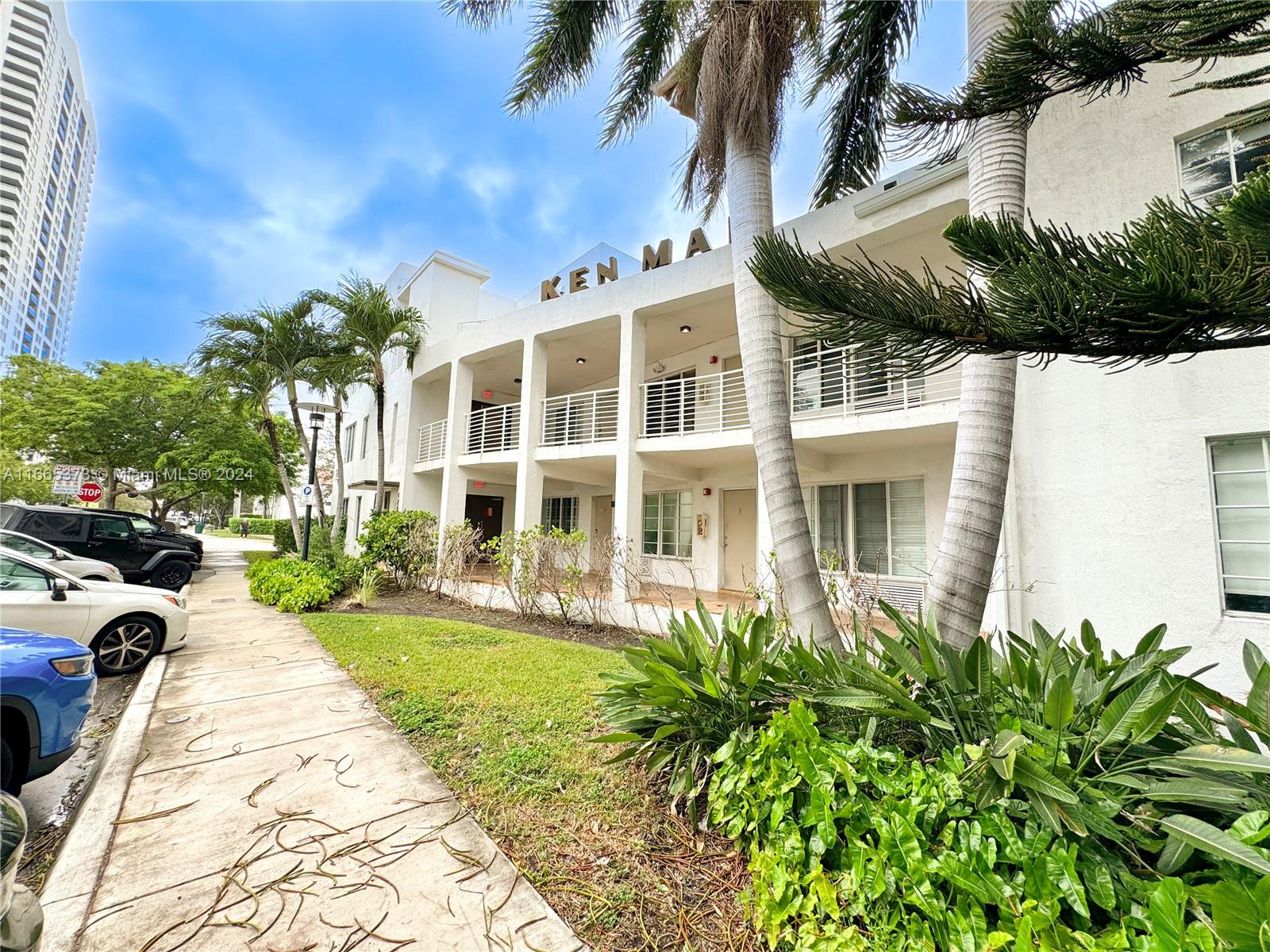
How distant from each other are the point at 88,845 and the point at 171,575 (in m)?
13.7

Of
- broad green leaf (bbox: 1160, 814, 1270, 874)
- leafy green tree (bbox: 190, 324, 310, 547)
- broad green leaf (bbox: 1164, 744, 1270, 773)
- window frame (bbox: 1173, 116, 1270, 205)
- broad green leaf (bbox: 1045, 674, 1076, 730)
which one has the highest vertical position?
leafy green tree (bbox: 190, 324, 310, 547)

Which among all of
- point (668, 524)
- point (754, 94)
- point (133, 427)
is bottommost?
point (668, 524)

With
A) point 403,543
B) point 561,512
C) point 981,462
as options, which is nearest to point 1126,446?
point 981,462

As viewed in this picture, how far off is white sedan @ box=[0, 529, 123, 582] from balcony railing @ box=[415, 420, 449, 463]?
7351 millimetres

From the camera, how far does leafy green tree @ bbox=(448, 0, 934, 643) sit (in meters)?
4.60

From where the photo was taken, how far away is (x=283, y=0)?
16.7ft

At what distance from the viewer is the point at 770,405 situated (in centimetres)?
472

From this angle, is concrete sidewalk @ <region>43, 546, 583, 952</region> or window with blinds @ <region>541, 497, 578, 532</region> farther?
window with blinds @ <region>541, 497, 578, 532</region>

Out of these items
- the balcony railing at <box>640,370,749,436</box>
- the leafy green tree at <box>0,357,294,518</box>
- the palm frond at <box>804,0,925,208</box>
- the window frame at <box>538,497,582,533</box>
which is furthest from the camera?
the window frame at <box>538,497,582,533</box>

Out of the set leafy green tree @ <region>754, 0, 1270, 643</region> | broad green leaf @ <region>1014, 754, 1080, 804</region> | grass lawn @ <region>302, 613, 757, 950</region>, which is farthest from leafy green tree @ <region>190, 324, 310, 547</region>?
broad green leaf @ <region>1014, 754, 1080, 804</region>

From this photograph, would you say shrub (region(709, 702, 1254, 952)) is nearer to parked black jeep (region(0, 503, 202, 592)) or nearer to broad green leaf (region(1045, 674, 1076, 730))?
broad green leaf (region(1045, 674, 1076, 730))

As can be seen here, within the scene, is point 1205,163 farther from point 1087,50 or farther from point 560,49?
point 560,49

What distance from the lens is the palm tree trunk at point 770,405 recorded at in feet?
13.9

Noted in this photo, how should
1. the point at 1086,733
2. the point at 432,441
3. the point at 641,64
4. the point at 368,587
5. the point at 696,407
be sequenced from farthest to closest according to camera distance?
the point at 432,441 < the point at 368,587 < the point at 696,407 < the point at 641,64 < the point at 1086,733
